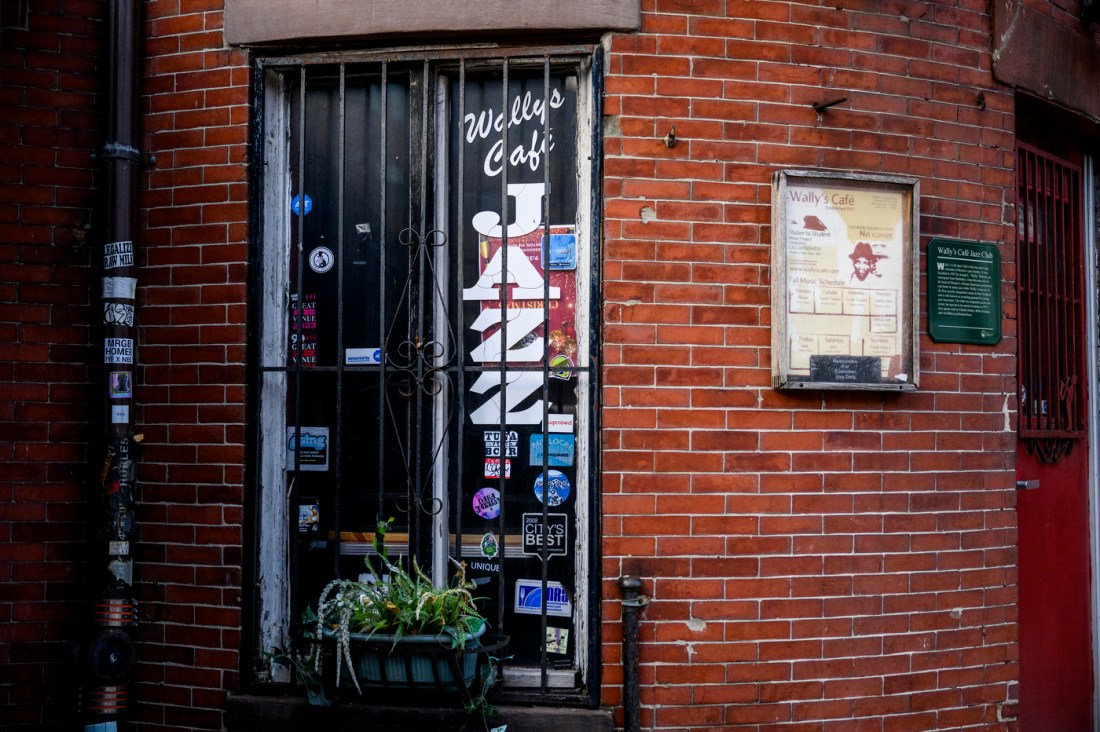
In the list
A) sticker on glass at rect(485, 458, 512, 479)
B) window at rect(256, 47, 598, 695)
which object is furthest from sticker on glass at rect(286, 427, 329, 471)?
sticker on glass at rect(485, 458, 512, 479)

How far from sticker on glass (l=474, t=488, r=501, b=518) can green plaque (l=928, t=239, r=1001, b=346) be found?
210cm

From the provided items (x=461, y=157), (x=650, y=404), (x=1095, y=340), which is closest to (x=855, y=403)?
(x=650, y=404)

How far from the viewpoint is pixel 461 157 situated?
4.22 meters

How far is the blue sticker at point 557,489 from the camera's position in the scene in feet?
13.4

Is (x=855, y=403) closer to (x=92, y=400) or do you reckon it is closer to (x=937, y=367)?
(x=937, y=367)

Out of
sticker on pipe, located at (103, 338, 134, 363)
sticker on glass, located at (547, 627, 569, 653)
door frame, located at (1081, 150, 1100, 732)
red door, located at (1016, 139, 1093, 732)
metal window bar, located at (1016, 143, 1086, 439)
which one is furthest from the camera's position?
door frame, located at (1081, 150, 1100, 732)

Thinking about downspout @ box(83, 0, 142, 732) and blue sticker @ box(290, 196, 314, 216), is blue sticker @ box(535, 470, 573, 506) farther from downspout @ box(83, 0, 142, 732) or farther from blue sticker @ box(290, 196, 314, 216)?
downspout @ box(83, 0, 142, 732)

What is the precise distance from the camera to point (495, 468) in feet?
13.6

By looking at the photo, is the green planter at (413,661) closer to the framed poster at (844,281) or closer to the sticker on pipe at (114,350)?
the sticker on pipe at (114,350)

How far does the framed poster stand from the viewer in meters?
4.00

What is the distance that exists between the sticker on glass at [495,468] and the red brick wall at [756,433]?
489mm

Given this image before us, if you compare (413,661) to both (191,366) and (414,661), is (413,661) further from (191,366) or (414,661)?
(191,366)

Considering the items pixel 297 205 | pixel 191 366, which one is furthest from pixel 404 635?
pixel 297 205

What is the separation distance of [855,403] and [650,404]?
92cm
